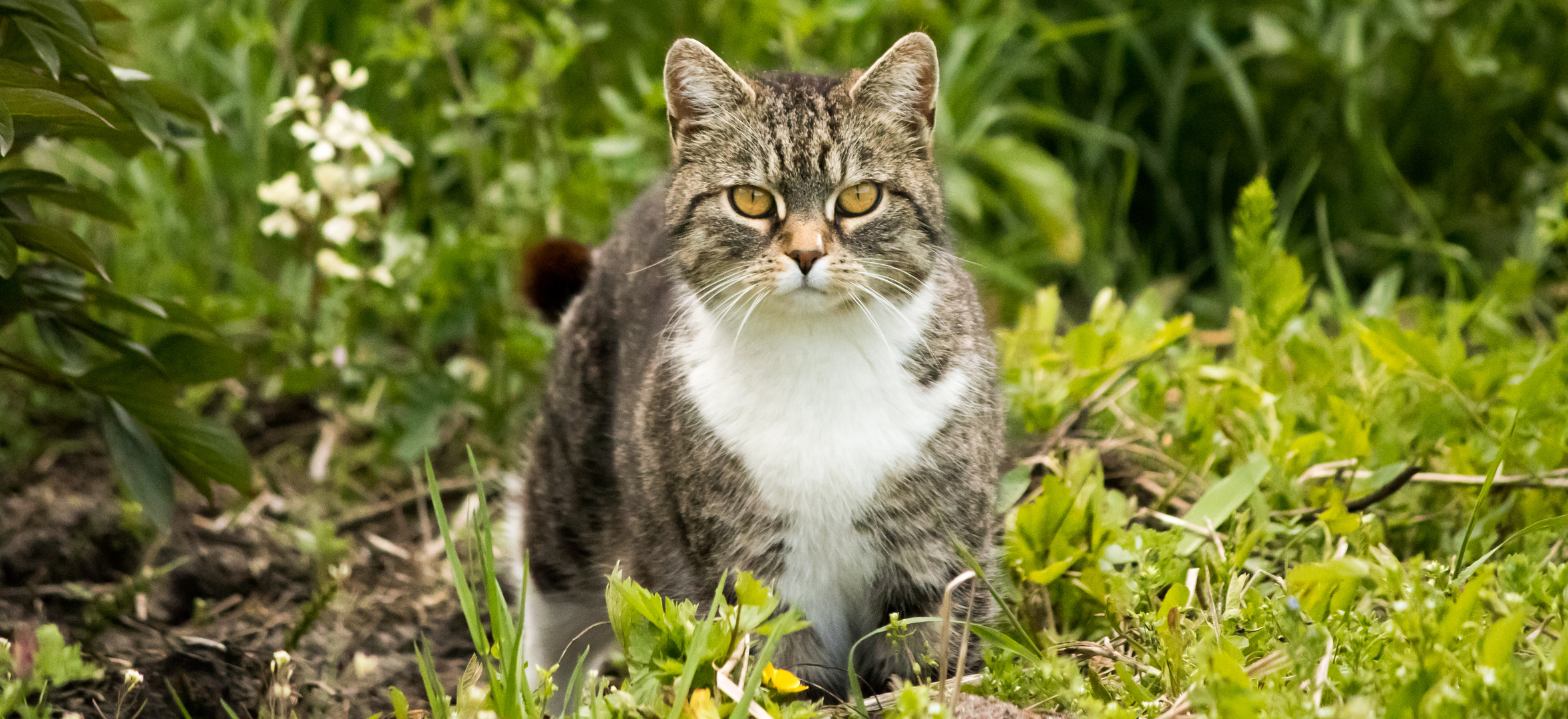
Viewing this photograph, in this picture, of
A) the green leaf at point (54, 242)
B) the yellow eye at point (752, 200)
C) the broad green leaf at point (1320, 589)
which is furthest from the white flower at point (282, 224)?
the broad green leaf at point (1320, 589)

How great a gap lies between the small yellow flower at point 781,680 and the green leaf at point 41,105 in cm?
139

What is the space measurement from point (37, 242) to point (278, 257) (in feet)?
7.07

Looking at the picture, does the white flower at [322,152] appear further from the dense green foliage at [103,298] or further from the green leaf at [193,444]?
the green leaf at [193,444]

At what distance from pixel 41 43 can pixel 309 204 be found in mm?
1453

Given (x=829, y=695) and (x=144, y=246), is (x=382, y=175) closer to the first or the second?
(x=144, y=246)

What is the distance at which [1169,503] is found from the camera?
2.80 meters

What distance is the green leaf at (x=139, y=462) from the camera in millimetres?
2334

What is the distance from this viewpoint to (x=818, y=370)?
84.4 inches

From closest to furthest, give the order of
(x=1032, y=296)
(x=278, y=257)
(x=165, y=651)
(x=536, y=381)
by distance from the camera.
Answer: (x=165, y=651) < (x=536, y=381) < (x=278, y=257) < (x=1032, y=296)

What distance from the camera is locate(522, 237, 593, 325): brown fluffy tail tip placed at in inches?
123

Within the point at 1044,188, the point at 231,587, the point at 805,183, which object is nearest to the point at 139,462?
the point at 231,587

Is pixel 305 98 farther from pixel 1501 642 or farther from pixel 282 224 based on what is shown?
pixel 1501 642

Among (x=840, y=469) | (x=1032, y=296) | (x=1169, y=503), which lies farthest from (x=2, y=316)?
(x=1032, y=296)

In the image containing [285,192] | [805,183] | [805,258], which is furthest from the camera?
[285,192]
